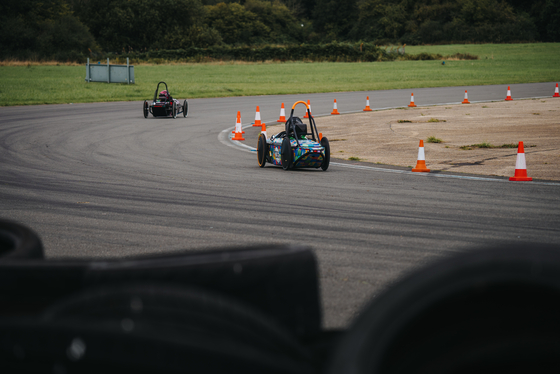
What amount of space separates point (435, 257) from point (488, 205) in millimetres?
3337

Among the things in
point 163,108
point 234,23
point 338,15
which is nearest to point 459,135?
point 163,108

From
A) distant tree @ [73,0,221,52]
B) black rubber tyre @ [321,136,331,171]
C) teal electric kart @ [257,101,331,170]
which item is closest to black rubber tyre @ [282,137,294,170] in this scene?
teal electric kart @ [257,101,331,170]

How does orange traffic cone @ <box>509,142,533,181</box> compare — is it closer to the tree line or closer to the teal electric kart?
the teal electric kart

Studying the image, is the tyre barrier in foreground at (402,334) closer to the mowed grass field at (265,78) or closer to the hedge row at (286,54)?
the mowed grass field at (265,78)

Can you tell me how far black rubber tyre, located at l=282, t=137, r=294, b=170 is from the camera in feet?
40.0

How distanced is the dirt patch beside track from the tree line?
56.8 metres

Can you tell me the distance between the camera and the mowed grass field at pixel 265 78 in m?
37.1

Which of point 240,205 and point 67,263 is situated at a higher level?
point 67,263

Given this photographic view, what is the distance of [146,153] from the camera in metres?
15.0

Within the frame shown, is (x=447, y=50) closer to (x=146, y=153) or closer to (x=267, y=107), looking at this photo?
(x=267, y=107)

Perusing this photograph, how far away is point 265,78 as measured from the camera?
179 ft

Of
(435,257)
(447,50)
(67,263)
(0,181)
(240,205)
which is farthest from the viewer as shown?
(447,50)

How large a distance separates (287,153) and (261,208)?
409cm

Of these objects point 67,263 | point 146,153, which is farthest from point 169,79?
point 67,263
